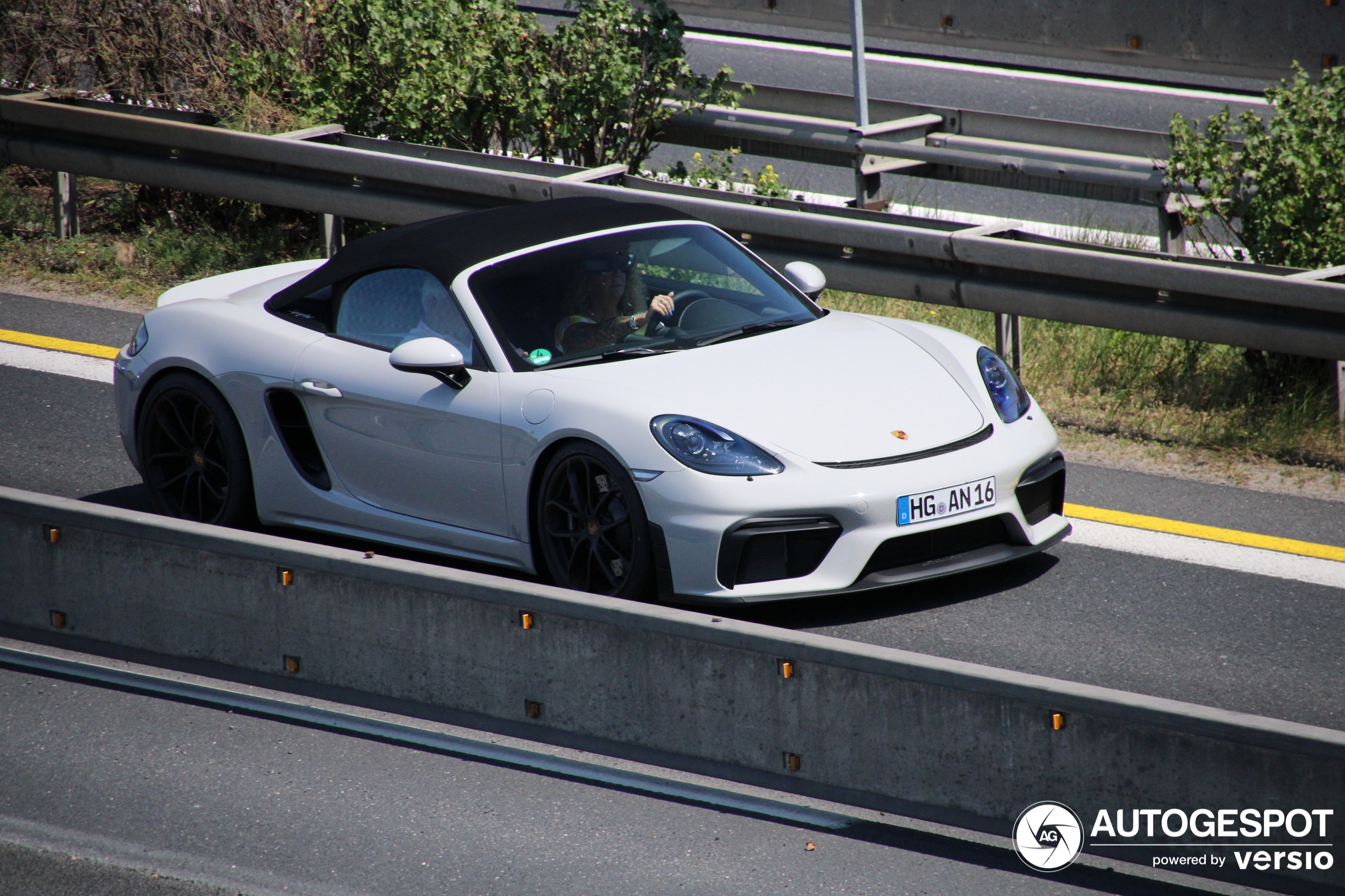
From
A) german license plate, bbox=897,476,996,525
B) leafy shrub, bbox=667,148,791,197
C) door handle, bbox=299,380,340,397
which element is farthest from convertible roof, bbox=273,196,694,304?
leafy shrub, bbox=667,148,791,197

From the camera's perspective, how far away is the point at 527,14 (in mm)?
11914

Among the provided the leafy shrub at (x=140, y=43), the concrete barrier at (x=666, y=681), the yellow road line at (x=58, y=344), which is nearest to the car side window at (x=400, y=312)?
the concrete barrier at (x=666, y=681)

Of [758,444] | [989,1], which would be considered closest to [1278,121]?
[758,444]

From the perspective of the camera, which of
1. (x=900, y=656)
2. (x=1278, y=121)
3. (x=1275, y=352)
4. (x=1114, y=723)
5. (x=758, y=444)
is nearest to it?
(x=1114, y=723)

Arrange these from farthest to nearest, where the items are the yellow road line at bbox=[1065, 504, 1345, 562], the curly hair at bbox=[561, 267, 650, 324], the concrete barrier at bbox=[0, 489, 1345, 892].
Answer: the yellow road line at bbox=[1065, 504, 1345, 562]
the curly hair at bbox=[561, 267, 650, 324]
the concrete barrier at bbox=[0, 489, 1345, 892]

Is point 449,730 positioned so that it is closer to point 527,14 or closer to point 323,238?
point 323,238

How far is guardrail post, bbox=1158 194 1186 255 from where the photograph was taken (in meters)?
10.3

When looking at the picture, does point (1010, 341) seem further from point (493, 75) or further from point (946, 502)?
point (493, 75)

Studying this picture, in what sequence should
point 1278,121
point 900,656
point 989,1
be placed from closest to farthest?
1. point 900,656
2. point 1278,121
3. point 989,1

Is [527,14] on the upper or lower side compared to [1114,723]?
upper

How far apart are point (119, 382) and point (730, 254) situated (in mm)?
2710

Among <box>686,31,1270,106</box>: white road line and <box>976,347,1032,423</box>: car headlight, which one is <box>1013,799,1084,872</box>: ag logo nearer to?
<box>976,347,1032,423</box>: car headlight

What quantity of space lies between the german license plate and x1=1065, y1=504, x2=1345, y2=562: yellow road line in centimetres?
159

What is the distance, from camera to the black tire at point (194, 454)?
6.79 metres
